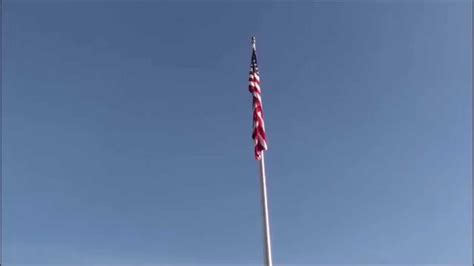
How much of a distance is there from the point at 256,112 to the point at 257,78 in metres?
2.67

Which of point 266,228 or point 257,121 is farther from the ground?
point 257,121

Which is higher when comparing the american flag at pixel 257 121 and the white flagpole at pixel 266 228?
the american flag at pixel 257 121

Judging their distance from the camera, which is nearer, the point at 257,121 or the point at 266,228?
the point at 266,228

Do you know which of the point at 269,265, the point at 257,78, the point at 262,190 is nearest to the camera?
the point at 269,265

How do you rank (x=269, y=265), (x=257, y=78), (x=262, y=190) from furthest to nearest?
(x=257, y=78) < (x=262, y=190) < (x=269, y=265)

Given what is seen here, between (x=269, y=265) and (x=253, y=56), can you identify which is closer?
(x=269, y=265)

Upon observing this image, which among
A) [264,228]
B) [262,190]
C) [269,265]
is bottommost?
[269,265]

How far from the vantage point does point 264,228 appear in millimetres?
32625

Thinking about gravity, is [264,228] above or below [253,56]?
below

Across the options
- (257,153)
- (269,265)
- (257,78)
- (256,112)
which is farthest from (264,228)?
(257,78)

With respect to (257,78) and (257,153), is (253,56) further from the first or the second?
(257,153)

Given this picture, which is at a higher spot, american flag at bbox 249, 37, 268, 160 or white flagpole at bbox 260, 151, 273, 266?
american flag at bbox 249, 37, 268, 160

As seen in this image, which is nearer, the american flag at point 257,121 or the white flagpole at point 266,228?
the white flagpole at point 266,228

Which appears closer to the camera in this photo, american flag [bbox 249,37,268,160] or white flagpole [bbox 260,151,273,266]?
white flagpole [bbox 260,151,273,266]
